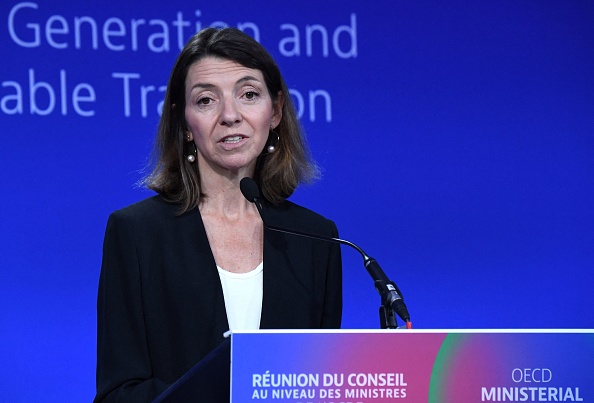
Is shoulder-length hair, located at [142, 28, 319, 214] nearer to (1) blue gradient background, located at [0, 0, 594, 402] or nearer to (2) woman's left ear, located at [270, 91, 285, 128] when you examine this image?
(2) woman's left ear, located at [270, 91, 285, 128]

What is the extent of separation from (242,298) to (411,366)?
0.93 metres

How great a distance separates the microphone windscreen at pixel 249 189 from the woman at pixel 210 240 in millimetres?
114

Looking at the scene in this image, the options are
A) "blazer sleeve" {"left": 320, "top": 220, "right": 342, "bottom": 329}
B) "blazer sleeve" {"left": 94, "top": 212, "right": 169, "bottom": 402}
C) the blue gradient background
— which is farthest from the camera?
the blue gradient background

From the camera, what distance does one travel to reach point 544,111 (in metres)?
4.18

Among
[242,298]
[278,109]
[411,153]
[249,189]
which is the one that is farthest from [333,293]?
[411,153]

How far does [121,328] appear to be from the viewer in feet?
7.26

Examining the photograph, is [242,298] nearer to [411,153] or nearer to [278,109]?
[278,109]

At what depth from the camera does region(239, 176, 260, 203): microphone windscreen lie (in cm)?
229

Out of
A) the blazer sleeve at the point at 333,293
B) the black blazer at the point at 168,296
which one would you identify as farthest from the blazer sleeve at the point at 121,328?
the blazer sleeve at the point at 333,293

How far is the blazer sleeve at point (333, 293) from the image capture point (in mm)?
2520

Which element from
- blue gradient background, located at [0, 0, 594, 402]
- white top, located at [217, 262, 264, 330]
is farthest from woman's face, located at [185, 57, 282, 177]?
blue gradient background, located at [0, 0, 594, 402]

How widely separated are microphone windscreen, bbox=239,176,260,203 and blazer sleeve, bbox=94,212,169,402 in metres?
0.29

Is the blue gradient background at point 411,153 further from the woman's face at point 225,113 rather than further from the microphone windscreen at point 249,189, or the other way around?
the microphone windscreen at point 249,189

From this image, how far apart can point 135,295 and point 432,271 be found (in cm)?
197
